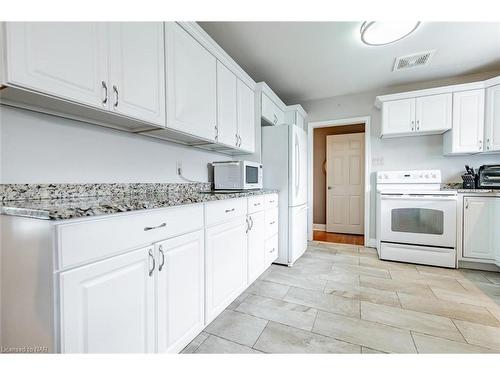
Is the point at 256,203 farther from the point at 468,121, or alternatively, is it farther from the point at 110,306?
the point at 468,121

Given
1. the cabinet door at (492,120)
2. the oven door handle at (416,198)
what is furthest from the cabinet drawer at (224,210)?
the cabinet door at (492,120)

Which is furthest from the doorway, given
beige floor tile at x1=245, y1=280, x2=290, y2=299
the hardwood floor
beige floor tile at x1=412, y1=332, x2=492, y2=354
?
beige floor tile at x1=412, y1=332, x2=492, y2=354

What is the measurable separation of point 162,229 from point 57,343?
1.73 feet

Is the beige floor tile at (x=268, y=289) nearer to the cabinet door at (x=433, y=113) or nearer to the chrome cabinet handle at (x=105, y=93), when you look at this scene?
the chrome cabinet handle at (x=105, y=93)

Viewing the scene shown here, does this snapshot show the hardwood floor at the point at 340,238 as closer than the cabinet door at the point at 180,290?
No

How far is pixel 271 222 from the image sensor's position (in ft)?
8.23

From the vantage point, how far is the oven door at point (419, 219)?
2.62 meters

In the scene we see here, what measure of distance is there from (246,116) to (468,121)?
2719mm

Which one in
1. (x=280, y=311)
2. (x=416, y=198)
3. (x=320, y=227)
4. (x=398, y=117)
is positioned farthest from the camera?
(x=320, y=227)

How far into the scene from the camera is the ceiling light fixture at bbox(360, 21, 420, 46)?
74.3 inches

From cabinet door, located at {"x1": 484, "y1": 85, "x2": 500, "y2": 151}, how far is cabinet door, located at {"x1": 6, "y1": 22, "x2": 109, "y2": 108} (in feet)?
12.6

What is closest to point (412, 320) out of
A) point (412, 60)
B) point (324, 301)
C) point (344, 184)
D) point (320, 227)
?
point (324, 301)
